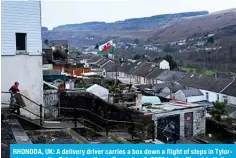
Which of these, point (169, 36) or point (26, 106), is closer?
point (26, 106)

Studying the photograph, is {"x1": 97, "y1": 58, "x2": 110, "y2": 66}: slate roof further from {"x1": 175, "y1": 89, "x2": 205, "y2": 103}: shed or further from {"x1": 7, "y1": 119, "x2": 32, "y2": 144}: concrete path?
{"x1": 7, "y1": 119, "x2": 32, "y2": 144}: concrete path

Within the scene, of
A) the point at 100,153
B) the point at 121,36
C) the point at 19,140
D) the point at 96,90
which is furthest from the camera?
the point at 121,36

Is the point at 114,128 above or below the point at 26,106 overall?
below

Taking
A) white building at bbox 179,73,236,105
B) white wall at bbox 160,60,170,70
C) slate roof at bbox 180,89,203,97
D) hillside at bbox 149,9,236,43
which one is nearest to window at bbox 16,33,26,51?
slate roof at bbox 180,89,203,97

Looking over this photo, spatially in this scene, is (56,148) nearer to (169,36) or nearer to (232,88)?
(232,88)

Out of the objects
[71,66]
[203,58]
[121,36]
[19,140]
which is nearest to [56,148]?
[19,140]

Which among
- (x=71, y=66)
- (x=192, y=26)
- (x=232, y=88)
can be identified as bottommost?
(x=232, y=88)

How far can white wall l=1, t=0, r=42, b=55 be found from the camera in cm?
575

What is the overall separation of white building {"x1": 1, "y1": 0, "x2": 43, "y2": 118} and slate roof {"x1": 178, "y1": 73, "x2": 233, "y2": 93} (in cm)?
1926

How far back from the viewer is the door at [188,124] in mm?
11117

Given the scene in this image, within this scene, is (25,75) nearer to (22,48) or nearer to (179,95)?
(22,48)

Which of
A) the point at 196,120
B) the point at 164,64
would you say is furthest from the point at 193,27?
the point at 196,120

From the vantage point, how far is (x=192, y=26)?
8000 centimetres

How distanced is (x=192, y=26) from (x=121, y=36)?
22.3 metres
